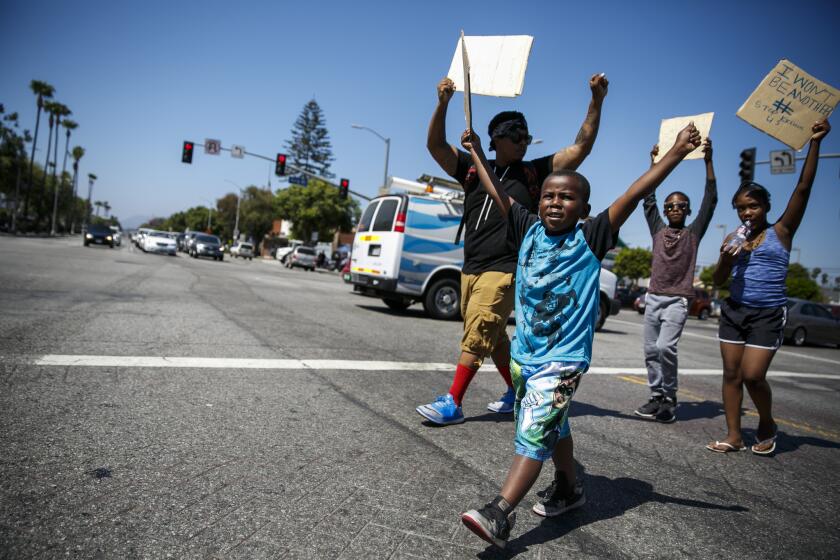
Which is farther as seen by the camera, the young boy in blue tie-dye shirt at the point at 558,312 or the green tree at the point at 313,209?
the green tree at the point at 313,209

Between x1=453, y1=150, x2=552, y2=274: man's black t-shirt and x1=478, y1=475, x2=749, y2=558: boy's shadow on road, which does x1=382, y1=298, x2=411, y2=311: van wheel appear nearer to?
x1=453, y1=150, x2=552, y2=274: man's black t-shirt

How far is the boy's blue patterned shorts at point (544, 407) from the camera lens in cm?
198

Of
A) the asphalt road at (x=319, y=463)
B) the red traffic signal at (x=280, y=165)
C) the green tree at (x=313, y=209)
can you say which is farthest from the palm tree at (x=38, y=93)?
the asphalt road at (x=319, y=463)

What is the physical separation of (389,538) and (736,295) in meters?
3.00

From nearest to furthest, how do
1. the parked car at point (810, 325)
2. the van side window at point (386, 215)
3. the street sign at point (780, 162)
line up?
the van side window at point (386, 215) < the street sign at point (780, 162) < the parked car at point (810, 325)

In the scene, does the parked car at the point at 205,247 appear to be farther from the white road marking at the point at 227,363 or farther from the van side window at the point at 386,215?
the white road marking at the point at 227,363

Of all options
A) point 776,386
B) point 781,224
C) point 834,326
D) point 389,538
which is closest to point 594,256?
point 389,538

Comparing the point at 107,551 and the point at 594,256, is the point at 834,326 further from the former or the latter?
the point at 107,551

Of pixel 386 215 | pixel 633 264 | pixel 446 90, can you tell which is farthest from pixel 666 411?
pixel 633 264

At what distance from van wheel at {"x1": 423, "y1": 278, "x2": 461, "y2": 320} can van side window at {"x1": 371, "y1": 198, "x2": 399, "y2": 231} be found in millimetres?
1441

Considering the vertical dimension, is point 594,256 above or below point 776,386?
above

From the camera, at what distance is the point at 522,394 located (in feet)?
7.02

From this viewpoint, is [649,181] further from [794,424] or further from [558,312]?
[794,424]

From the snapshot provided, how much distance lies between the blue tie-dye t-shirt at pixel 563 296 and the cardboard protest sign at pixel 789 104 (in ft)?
7.13
